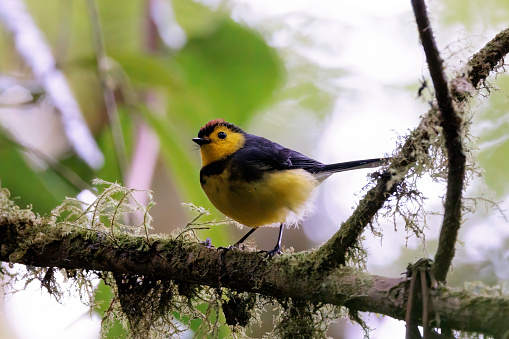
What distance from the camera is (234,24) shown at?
138 inches

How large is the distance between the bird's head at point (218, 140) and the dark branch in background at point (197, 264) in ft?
3.56

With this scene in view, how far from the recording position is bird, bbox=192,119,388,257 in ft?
9.10

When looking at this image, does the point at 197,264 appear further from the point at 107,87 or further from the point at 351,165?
the point at 107,87

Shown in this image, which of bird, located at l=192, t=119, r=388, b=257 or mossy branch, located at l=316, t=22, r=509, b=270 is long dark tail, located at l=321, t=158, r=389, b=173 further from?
mossy branch, located at l=316, t=22, r=509, b=270

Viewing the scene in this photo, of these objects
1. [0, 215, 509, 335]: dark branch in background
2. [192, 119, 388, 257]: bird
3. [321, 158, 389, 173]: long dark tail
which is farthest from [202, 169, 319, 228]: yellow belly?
[0, 215, 509, 335]: dark branch in background

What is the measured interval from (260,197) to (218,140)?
27.2 inches

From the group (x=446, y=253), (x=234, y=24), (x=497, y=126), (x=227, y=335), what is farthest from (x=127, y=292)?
(x=497, y=126)

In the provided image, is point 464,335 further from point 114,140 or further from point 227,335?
point 114,140

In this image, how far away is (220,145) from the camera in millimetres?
3262

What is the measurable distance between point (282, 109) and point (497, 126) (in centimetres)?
265

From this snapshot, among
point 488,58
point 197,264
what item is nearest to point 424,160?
point 488,58

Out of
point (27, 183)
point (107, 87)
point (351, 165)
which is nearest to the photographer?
point (27, 183)

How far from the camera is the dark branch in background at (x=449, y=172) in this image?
132cm

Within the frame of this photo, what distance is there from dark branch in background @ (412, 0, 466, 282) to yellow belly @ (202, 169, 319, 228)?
1416mm
